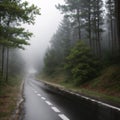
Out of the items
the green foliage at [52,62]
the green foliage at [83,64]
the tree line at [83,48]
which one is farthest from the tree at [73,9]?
the green foliage at [52,62]

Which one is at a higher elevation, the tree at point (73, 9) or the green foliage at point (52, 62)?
the tree at point (73, 9)

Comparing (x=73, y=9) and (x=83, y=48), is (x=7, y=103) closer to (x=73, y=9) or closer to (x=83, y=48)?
(x=83, y=48)

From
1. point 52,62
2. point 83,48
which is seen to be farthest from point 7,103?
point 52,62

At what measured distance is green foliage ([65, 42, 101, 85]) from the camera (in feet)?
93.8

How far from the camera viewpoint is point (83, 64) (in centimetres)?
2873

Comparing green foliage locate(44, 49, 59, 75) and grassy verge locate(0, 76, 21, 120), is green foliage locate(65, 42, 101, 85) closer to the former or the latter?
grassy verge locate(0, 76, 21, 120)

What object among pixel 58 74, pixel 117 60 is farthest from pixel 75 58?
pixel 58 74

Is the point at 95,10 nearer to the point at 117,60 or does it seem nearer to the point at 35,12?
the point at 117,60

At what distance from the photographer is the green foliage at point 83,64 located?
93.8 feet

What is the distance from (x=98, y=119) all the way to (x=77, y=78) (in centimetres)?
1992

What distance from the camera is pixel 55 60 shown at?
5859 cm

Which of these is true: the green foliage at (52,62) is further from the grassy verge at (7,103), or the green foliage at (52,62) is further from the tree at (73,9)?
the grassy verge at (7,103)

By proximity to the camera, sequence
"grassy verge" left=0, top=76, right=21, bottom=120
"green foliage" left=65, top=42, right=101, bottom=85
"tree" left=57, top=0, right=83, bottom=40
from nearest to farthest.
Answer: "grassy verge" left=0, top=76, right=21, bottom=120
"green foliage" left=65, top=42, right=101, bottom=85
"tree" left=57, top=0, right=83, bottom=40

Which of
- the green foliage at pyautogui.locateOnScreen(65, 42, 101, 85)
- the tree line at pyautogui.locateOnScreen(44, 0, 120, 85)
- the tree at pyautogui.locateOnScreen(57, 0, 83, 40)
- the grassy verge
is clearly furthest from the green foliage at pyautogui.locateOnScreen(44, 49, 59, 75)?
the grassy verge
